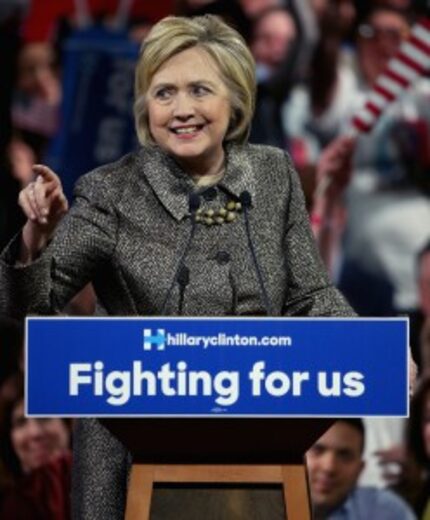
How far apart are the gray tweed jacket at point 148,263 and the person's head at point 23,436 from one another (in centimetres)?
236

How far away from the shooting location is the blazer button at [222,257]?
2.71 metres

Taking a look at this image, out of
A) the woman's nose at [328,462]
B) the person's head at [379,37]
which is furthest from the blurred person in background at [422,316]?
the person's head at [379,37]

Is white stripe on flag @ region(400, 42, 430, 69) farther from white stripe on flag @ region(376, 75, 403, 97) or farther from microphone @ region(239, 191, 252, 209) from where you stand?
microphone @ region(239, 191, 252, 209)

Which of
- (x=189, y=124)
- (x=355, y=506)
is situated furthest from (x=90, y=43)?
(x=189, y=124)

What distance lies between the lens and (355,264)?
524 cm

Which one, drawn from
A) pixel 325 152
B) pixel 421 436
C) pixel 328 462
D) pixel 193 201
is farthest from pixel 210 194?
pixel 325 152

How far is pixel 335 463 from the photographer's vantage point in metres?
4.96

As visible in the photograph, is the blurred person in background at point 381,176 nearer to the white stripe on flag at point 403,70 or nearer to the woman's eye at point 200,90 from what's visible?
the white stripe on flag at point 403,70

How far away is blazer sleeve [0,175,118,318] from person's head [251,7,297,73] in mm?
2648

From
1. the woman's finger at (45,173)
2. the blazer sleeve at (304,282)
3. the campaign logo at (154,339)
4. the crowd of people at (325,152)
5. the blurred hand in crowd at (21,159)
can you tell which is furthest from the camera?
the blurred hand in crowd at (21,159)

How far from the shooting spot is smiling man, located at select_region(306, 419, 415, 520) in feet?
16.0

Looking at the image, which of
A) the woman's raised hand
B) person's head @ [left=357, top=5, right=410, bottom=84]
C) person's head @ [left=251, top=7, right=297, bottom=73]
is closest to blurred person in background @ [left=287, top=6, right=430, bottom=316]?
person's head @ [left=357, top=5, right=410, bottom=84]

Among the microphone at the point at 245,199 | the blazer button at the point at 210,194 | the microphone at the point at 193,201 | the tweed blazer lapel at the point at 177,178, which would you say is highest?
the tweed blazer lapel at the point at 177,178

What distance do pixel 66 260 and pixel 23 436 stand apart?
8.33ft
